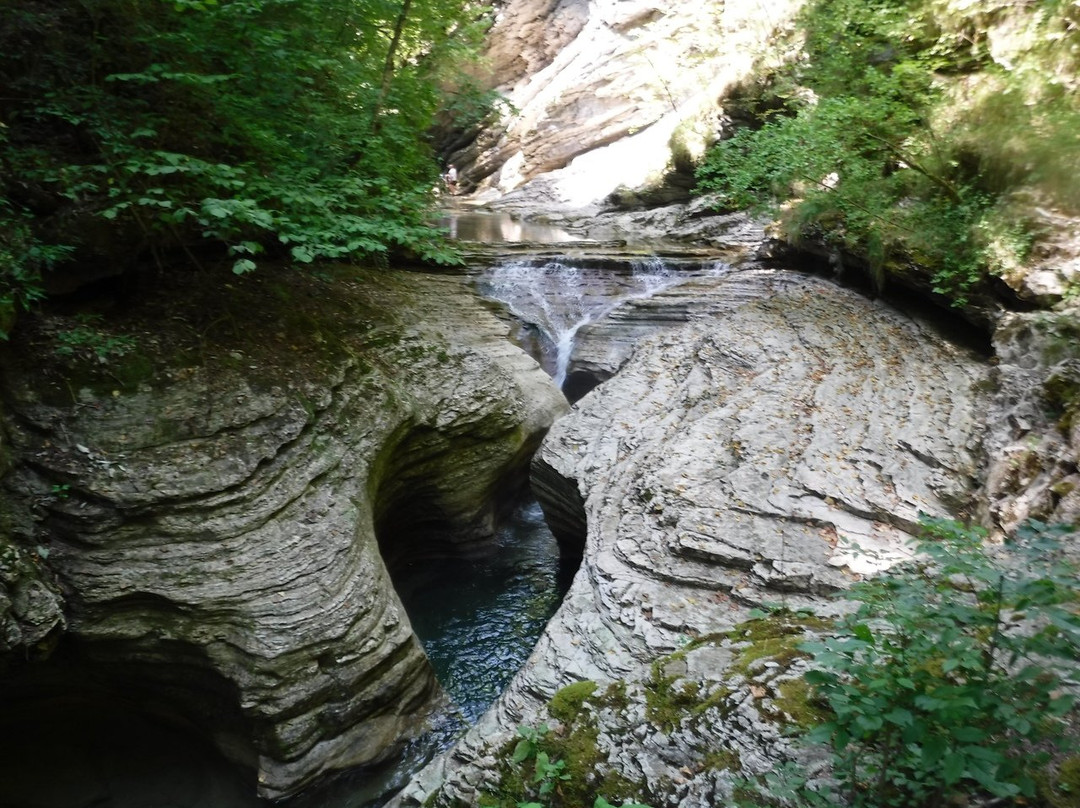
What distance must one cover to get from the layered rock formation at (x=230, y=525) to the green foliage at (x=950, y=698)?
158 inches

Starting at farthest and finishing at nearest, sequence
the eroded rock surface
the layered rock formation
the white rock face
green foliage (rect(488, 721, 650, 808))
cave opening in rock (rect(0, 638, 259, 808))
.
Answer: the white rock face → cave opening in rock (rect(0, 638, 259, 808)) → the layered rock formation → the eroded rock surface → green foliage (rect(488, 721, 650, 808))

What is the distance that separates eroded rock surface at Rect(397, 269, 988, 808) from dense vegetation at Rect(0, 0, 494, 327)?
3158mm

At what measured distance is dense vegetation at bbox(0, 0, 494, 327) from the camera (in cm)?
500

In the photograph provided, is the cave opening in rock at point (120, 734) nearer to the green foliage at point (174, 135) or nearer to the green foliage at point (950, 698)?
the green foliage at point (174, 135)

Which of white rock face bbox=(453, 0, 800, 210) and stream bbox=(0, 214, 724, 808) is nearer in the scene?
stream bbox=(0, 214, 724, 808)

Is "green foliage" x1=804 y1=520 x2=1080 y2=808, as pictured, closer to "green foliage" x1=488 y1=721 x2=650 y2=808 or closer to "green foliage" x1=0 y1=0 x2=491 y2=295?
"green foliage" x1=488 y1=721 x2=650 y2=808

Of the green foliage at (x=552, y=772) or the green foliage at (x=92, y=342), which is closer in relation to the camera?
the green foliage at (x=552, y=772)

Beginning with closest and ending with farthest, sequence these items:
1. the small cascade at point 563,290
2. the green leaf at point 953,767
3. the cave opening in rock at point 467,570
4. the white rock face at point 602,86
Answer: the green leaf at point 953,767 → the cave opening in rock at point 467,570 → the small cascade at point 563,290 → the white rock face at point 602,86

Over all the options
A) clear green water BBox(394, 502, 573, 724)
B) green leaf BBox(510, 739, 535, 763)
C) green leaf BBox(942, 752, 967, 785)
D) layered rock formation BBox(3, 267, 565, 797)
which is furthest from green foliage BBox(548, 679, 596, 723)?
clear green water BBox(394, 502, 573, 724)

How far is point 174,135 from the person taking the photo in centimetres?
583

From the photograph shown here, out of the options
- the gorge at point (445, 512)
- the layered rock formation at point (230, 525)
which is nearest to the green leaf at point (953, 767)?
the gorge at point (445, 512)

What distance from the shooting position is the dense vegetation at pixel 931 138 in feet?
23.9

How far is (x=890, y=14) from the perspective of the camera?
9273 millimetres

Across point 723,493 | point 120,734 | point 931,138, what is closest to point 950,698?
point 723,493
